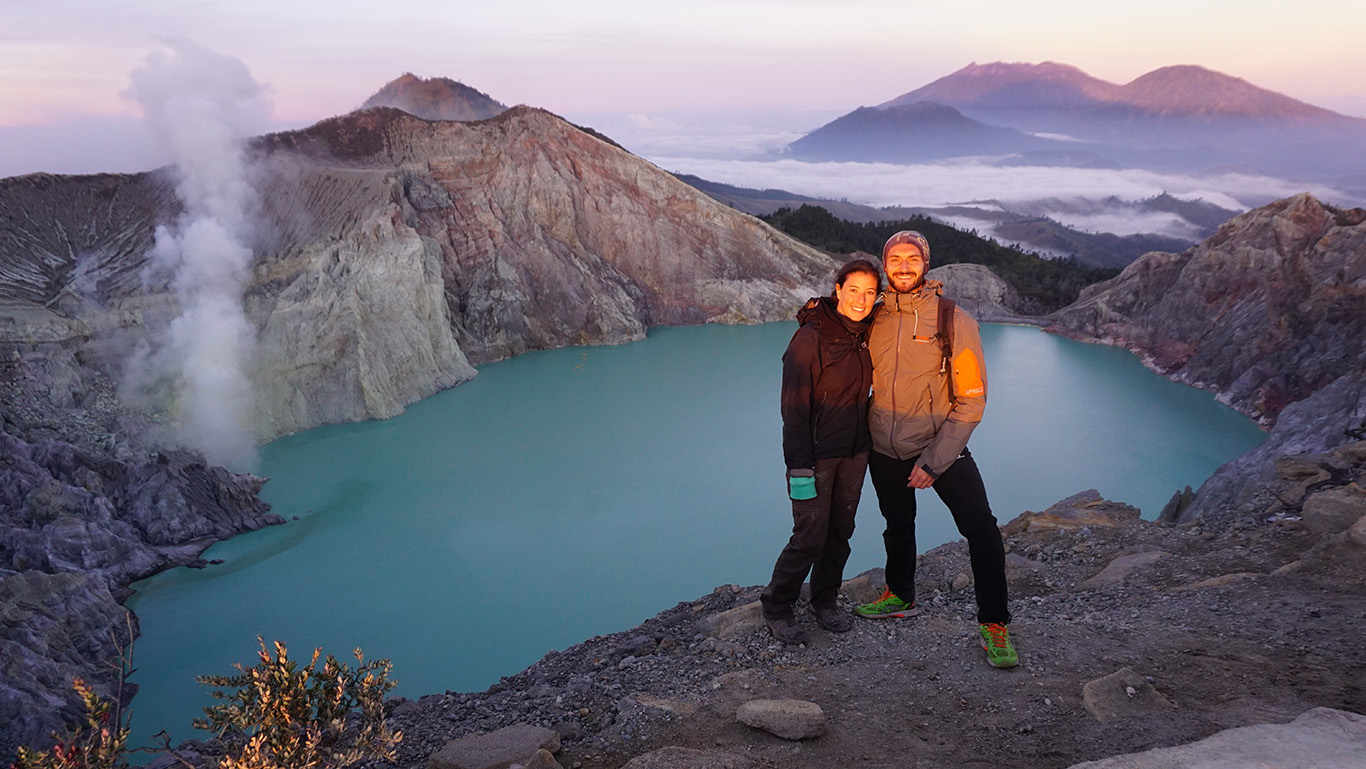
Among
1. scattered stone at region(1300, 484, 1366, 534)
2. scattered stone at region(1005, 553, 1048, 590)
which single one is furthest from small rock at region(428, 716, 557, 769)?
scattered stone at region(1300, 484, 1366, 534)

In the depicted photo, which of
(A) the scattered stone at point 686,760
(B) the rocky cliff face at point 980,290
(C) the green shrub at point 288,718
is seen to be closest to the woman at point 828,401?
(A) the scattered stone at point 686,760

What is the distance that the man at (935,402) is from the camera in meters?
3.74

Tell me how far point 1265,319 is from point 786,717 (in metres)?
18.7

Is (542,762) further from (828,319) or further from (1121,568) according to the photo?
(1121,568)

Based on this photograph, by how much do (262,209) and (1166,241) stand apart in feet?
280

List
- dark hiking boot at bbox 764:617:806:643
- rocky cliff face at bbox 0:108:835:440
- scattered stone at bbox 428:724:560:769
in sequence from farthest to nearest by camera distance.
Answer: rocky cliff face at bbox 0:108:835:440 < dark hiking boot at bbox 764:617:806:643 < scattered stone at bbox 428:724:560:769

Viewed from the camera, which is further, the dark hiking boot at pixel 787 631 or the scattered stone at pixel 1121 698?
the dark hiking boot at pixel 787 631

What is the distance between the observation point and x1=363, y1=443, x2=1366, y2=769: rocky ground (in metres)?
3.23

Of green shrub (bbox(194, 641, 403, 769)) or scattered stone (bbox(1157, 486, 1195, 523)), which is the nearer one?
green shrub (bbox(194, 641, 403, 769))

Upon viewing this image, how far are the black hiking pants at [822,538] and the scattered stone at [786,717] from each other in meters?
0.87

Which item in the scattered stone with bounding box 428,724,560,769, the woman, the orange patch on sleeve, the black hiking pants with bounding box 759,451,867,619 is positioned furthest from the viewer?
the black hiking pants with bounding box 759,451,867,619

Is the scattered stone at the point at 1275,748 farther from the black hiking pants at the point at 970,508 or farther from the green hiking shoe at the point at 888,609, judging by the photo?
the green hiking shoe at the point at 888,609

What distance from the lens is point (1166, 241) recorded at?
77688 mm

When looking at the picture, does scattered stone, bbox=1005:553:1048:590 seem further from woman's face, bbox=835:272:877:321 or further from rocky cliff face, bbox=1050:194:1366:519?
rocky cliff face, bbox=1050:194:1366:519
